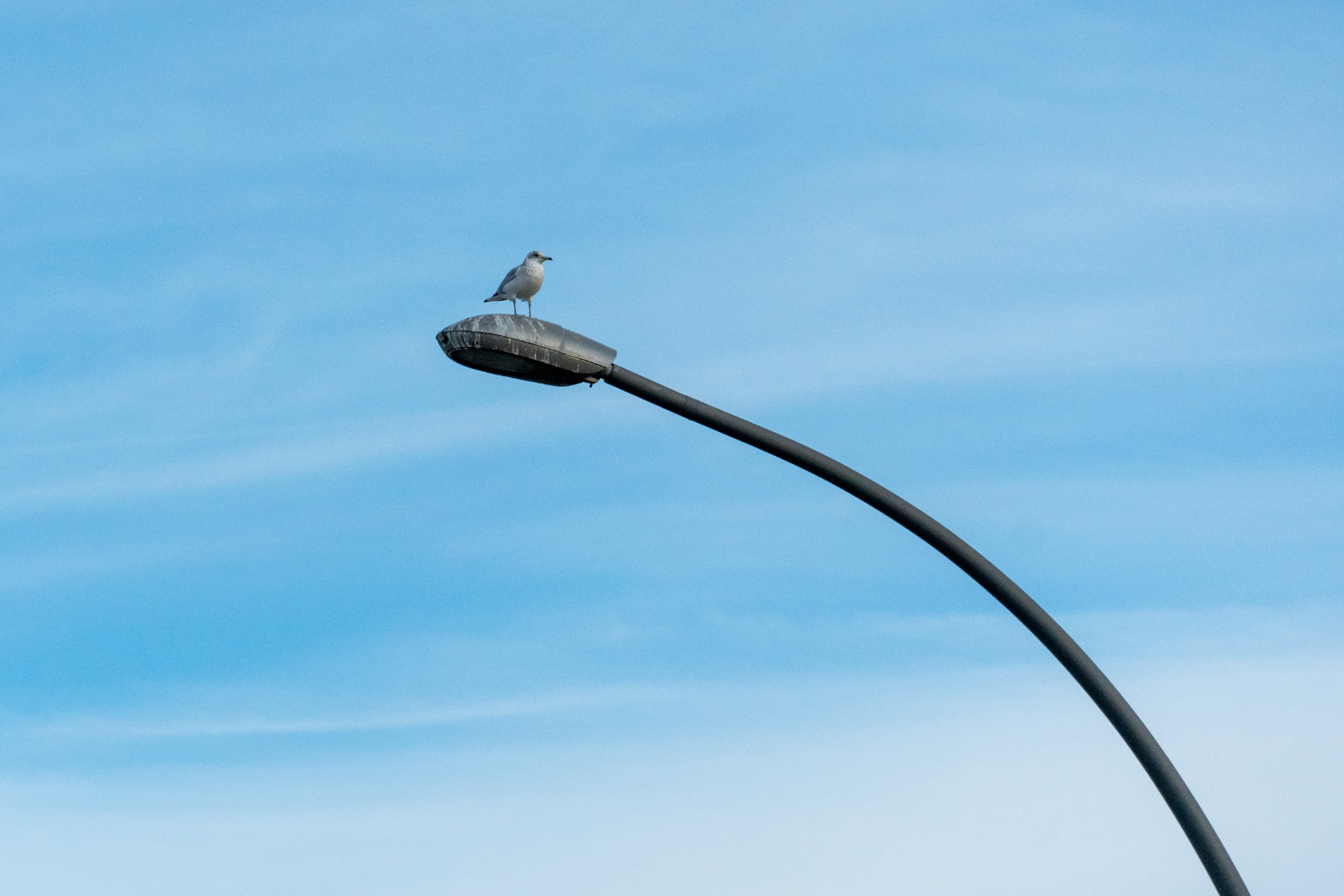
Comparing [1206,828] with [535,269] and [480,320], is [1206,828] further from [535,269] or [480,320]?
[535,269]

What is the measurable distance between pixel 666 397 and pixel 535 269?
5.42 metres

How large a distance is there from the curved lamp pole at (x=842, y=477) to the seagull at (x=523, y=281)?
16.5ft

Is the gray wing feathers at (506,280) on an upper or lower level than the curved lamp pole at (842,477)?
upper

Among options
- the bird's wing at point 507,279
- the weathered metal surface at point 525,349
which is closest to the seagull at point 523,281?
the bird's wing at point 507,279

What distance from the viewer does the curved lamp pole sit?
7.27m

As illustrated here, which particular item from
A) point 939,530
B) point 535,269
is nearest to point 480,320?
point 939,530

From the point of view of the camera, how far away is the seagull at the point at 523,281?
12570 millimetres

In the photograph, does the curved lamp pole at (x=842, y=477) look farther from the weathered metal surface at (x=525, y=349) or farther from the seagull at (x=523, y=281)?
the seagull at (x=523, y=281)

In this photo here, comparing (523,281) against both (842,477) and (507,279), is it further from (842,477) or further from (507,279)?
(842,477)

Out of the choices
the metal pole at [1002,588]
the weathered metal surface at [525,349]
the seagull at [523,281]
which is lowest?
the metal pole at [1002,588]

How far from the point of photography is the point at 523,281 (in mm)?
12578

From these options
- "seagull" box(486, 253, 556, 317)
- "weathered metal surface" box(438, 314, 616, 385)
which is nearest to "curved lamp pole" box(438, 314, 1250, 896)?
"weathered metal surface" box(438, 314, 616, 385)

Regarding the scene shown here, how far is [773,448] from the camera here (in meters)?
7.55

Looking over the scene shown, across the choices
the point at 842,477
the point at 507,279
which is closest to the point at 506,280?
the point at 507,279
